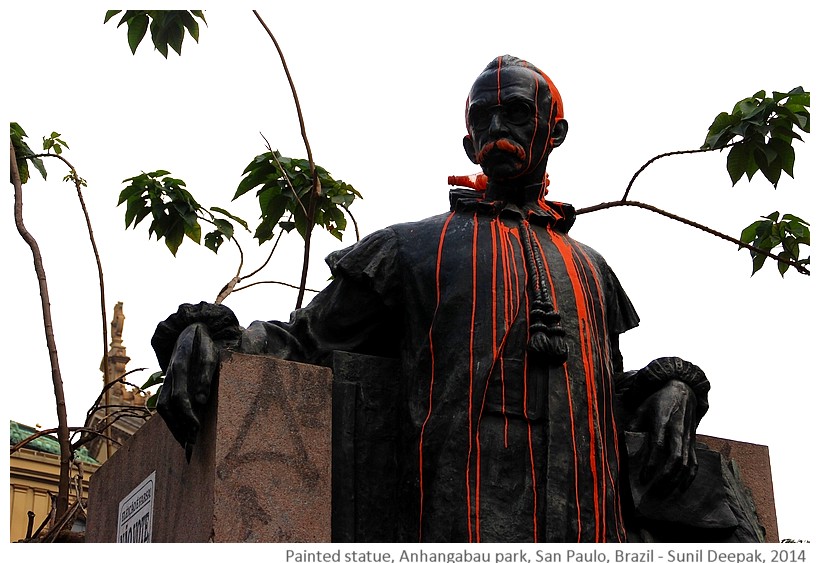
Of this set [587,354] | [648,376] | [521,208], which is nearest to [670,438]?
[648,376]

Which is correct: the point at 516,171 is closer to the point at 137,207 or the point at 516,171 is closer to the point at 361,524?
the point at 361,524

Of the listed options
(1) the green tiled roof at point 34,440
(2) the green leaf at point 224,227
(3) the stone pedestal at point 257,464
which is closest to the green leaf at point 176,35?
(2) the green leaf at point 224,227

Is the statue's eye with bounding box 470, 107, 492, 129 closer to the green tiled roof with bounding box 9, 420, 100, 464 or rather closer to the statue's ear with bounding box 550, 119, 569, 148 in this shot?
the statue's ear with bounding box 550, 119, 569, 148

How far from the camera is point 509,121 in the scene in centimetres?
794

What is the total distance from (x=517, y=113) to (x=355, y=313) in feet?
3.93

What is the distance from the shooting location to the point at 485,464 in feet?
23.6

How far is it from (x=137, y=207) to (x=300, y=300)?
1384 millimetres

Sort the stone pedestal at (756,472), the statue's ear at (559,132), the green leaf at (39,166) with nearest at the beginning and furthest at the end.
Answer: the statue's ear at (559,132)
the stone pedestal at (756,472)
the green leaf at (39,166)

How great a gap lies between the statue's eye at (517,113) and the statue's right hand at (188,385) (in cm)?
181

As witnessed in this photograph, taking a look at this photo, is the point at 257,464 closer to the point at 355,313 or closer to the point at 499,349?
the point at 355,313

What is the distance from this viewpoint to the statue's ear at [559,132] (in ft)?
26.7

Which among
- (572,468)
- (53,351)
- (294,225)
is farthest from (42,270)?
(572,468)

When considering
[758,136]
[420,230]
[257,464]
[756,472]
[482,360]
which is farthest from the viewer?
[758,136]

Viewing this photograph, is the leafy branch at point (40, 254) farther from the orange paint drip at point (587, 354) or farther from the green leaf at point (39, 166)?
the orange paint drip at point (587, 354)
